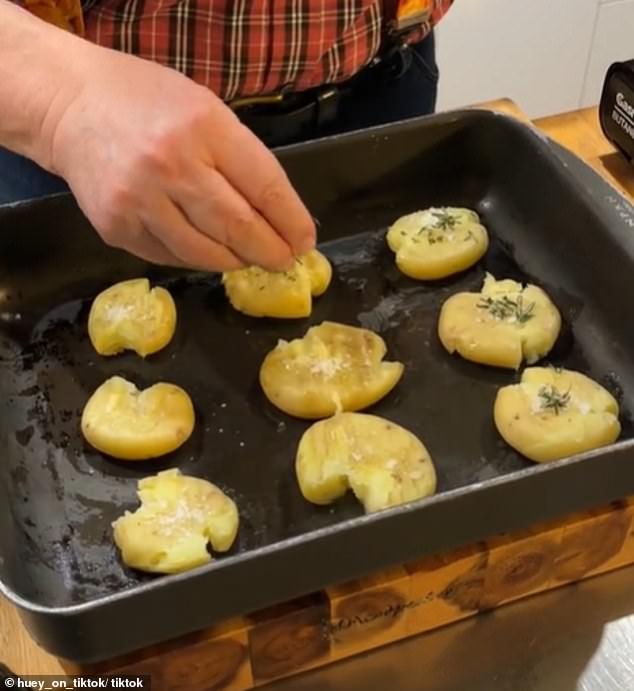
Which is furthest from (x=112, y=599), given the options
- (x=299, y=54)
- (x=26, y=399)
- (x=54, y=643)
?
(x=299, y=54)

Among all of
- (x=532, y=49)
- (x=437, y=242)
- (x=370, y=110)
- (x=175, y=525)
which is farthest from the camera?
(x=532, y=49)

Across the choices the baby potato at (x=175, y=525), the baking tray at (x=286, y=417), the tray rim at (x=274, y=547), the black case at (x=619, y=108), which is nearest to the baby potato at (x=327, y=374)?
the baking tray at (x=286, y=417)

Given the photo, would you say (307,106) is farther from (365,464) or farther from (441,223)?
(365,464)

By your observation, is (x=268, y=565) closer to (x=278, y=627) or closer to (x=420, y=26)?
(x=278, y=627)

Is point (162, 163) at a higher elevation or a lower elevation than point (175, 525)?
higher

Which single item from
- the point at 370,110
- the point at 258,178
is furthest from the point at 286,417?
the point at 370,110

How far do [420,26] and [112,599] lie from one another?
2.35 feet

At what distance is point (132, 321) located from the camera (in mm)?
1021

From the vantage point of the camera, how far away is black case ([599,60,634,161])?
4.16ft

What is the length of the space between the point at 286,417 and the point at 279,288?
5.5 inches

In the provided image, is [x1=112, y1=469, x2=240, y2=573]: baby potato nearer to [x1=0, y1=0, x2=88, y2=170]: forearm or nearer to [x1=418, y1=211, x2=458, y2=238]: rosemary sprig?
[x1=0, y1=0, x2=88, y2=170]: forearm

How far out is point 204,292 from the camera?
1118mm

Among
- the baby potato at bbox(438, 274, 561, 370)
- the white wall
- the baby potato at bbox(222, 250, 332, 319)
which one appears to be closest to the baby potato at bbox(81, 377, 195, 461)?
the baby potato at bbox(222, 250, 332, 319)

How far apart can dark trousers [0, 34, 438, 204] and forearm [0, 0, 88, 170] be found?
33 centimetres
